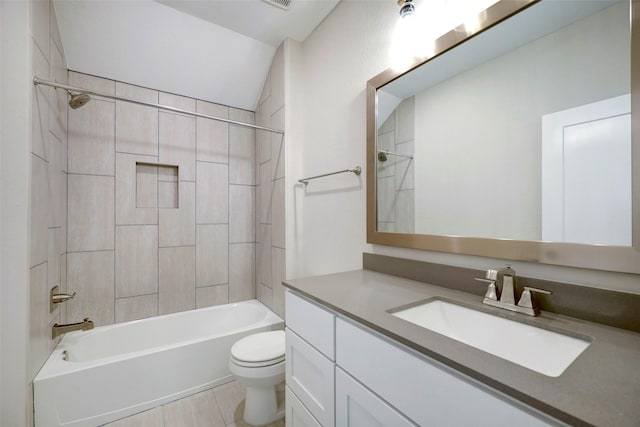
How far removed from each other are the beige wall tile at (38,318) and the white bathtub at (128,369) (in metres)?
0.09

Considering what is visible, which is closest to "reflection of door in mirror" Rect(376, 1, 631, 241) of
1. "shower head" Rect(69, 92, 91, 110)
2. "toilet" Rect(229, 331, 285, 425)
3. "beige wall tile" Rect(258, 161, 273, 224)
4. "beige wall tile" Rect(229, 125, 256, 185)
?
"toilet" Rect(229, 331, 285, 425)

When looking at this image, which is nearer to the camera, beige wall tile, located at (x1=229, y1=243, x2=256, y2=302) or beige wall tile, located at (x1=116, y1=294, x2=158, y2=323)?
beige wall tile, located at (x1=116, y1=294, x2=158, y2=323)

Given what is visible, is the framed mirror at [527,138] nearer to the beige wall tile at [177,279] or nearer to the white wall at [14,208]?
the white wall at [14,208]

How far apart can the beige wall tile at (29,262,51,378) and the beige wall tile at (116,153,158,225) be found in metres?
0.71

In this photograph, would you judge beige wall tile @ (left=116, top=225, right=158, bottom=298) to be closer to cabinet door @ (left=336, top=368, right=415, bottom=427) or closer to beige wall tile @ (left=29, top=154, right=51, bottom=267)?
beige wall tile @ (left=29, top=154, right=51, bottom=267)

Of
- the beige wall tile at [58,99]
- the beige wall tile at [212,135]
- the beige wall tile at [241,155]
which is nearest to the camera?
the beige wall tile at [58,99]

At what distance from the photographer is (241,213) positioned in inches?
106

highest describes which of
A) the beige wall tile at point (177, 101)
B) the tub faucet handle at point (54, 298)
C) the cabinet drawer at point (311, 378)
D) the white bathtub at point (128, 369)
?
the beige wall tile at point (177, 101)

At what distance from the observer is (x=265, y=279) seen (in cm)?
254

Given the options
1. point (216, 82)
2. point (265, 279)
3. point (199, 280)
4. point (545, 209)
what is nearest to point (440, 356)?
point (545, 209)

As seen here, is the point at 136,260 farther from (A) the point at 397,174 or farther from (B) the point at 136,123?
(A) the point at 397,174

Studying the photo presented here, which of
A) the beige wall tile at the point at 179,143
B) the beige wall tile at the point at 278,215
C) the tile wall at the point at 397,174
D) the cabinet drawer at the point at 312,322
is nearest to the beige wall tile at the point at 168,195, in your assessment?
the beige wall tile at the point at 179,143

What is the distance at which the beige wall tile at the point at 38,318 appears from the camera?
1.34m

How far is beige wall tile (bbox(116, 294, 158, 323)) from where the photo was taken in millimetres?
2168
